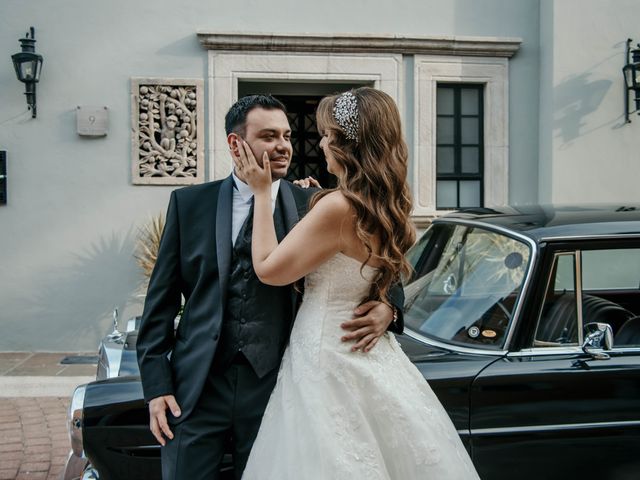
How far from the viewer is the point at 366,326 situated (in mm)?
2311

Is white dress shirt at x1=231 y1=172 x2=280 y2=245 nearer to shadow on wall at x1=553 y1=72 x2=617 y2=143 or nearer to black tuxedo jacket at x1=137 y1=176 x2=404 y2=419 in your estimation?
black tuxedo jacket at x1=137 y1=176 x2=404 y2=419

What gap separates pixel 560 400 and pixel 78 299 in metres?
6.54

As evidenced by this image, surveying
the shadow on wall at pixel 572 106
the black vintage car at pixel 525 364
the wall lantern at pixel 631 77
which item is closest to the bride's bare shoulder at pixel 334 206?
the black vintage car at pixel 525 364

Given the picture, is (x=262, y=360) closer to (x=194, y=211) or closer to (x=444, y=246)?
(x=194, y=211)

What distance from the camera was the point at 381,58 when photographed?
8664 mm

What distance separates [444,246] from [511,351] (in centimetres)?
88

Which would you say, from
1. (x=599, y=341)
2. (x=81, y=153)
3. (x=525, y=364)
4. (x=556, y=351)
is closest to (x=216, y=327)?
(x=525, y=364)

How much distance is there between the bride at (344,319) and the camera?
2.17 meters

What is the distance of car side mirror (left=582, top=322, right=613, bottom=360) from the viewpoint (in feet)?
9.91

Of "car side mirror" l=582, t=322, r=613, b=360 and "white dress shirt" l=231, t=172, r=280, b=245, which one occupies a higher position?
"white dress shirt" l=231, t=172, r=280, b=245

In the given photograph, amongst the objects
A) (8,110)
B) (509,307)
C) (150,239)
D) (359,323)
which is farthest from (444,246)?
(8,110)

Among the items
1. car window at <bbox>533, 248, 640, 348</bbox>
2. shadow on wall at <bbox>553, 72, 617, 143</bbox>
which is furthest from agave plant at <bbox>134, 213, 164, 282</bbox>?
car window at <bbox>533, 248, 640, 348</bbox>

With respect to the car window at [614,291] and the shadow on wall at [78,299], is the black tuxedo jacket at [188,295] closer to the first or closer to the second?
the car window at [614,291]

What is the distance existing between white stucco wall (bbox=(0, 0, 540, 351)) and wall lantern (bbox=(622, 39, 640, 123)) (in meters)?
3.30
